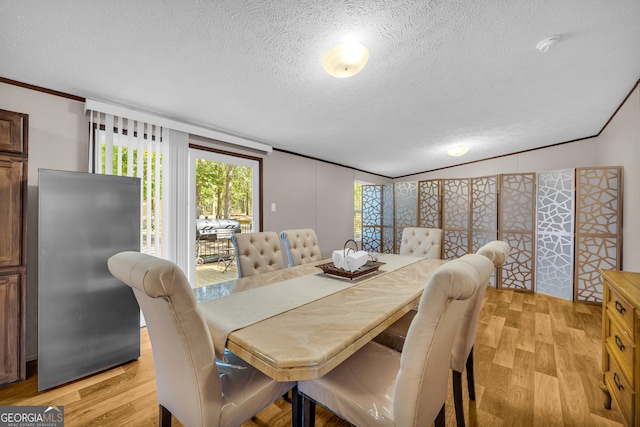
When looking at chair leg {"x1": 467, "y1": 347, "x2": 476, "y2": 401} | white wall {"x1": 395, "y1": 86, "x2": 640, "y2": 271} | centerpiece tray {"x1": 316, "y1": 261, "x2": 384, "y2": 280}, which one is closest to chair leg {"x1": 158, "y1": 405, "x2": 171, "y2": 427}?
centerpiece tray {"x1": 316, "y1": 261, "x2": 384, "y2": 280}

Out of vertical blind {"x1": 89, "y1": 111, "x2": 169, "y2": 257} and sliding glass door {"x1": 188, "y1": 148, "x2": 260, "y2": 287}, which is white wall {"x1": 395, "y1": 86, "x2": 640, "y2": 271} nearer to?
sliding glass door {"x1": 188, "y1": 148, "x2": 260, "y2": 287}

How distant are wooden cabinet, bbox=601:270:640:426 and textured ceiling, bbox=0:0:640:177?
163 cm

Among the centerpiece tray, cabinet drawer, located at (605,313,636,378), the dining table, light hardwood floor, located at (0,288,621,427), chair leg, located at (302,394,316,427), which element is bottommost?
light hardwood floor, located at (0,288,621,427)

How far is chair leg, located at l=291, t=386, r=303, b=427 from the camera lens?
1163mm

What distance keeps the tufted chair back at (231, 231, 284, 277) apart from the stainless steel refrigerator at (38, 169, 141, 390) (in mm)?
855

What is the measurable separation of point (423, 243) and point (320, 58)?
216 centimetres

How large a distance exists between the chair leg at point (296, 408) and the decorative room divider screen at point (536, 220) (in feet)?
13.0

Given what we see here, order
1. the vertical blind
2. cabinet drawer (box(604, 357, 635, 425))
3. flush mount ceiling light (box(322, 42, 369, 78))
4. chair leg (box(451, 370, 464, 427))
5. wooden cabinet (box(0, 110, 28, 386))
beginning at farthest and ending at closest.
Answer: the vertical blind
wooden cabinet (box(0, 110, 28, 386))
flush mount ceiling light (box(322, 42, 369, 78))
chair leg (box(451, 370, 464, 427))
cabinet drawer (box(604, 357, 635, 425))

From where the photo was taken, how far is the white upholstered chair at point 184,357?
0.84m

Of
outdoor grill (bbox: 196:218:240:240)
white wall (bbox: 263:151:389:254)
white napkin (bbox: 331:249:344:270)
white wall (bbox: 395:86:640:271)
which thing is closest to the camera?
white napkin (bbox: 331:249:344:270)

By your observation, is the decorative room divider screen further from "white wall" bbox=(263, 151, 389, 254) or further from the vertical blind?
the vertical blind

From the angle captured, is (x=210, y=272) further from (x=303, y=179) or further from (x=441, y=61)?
(x=441, y=61)

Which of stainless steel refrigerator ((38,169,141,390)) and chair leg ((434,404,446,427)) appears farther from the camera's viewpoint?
stainless steel refrigerator ((38,169,141,390))

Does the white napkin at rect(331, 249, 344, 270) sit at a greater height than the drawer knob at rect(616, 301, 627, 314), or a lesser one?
greater
